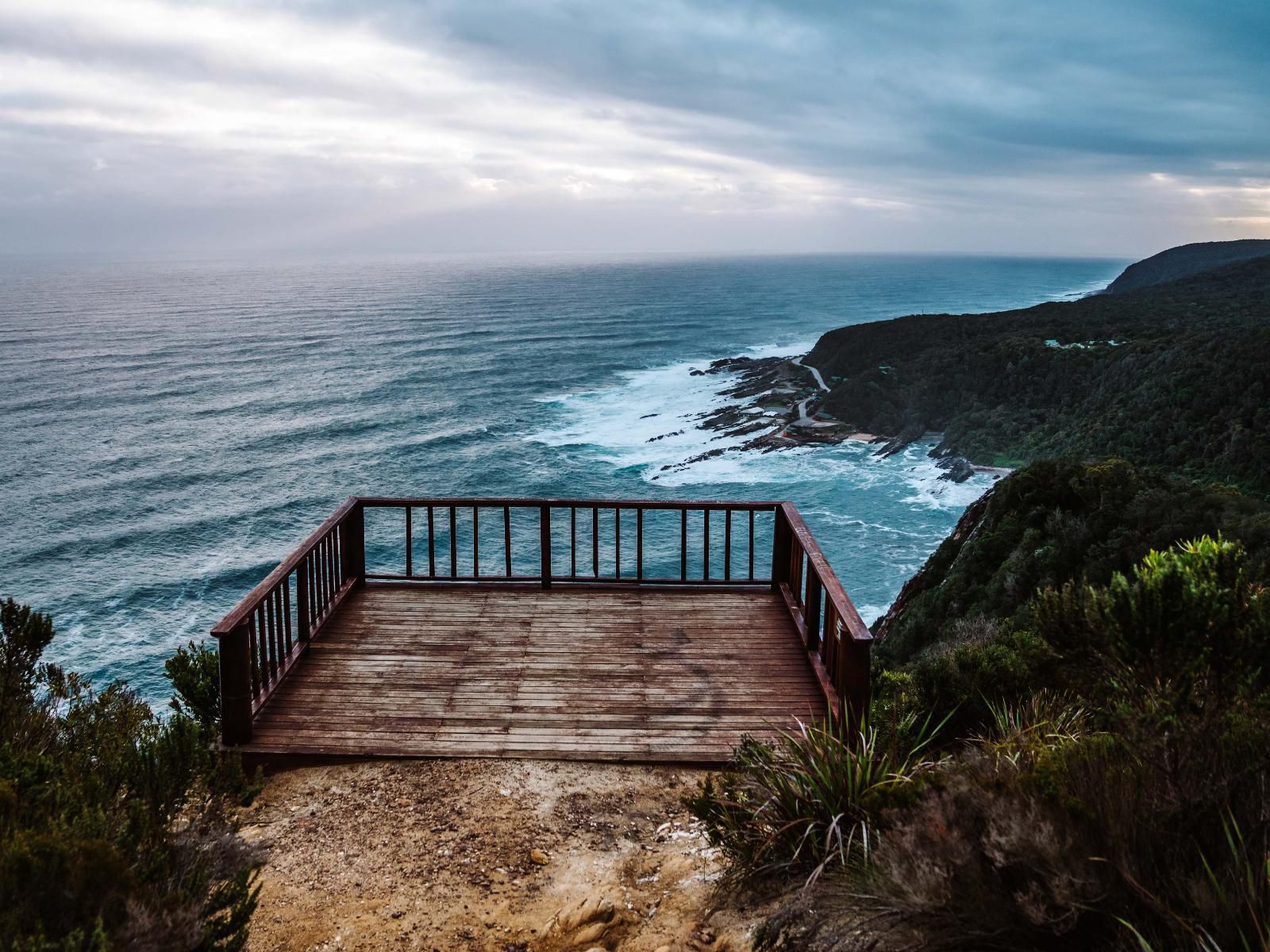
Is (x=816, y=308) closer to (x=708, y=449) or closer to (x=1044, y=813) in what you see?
(x=708, y=449)

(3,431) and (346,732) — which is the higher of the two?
(346,732)

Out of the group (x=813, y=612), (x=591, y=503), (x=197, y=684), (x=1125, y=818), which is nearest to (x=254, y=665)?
(x=197, y=684)

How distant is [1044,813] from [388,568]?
28.6 meters

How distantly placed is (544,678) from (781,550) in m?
2.52

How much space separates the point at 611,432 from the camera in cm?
4741

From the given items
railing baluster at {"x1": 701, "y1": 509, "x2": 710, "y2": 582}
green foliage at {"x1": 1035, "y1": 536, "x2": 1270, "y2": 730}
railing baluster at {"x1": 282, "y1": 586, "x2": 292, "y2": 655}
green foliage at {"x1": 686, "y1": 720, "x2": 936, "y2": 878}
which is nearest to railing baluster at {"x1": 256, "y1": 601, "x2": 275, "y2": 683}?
railing baluster at {"x1": 282, "y1": 586, "x2": 292, "y2": 655}

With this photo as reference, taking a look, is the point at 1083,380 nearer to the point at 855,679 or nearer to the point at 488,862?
the point at 855,679

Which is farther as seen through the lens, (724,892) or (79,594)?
(79,594)

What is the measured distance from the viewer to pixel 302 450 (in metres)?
43.3

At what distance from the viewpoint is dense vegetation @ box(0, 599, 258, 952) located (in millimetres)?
2355

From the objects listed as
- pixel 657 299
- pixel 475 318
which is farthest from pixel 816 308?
pixel 475 318

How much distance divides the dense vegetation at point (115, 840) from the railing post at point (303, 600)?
1.56 meters

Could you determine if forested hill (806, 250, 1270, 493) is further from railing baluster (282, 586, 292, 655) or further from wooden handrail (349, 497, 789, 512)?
railing baluster (282, 586, 292, 655)

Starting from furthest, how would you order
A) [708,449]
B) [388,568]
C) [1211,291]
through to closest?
[1211,291] < [708,449] < [388,568]
